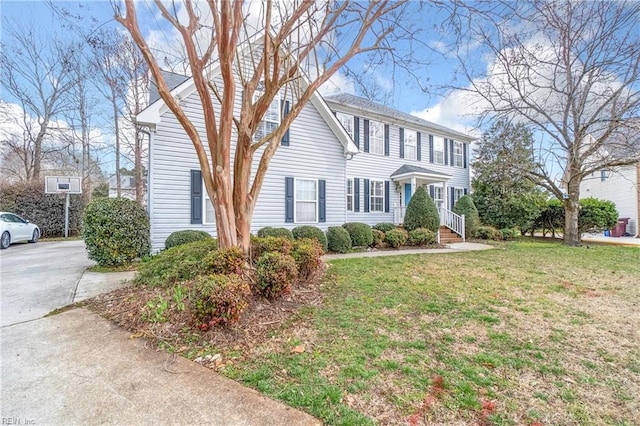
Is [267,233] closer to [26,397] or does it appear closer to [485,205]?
[26,397]

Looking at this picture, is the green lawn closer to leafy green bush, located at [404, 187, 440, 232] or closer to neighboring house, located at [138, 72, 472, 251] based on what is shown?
neighboring house, located at [138, 72, 472, 251]

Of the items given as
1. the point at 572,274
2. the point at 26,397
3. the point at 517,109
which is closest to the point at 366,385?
Answer: the point at 26,397

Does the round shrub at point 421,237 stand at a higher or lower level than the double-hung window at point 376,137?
lower

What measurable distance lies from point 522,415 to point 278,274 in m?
3.13

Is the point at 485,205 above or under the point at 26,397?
above

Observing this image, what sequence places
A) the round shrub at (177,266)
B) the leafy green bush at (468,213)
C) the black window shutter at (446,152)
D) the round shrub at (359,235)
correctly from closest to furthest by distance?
the round shrub at (177,266)
the round shrub at (359,235)
the leafy green bush at (468,213)
the black window shutter at (446,152)

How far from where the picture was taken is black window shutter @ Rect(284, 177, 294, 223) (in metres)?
10.8

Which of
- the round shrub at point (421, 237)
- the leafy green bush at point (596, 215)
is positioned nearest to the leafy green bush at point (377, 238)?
the round shrub at point (421, 237)

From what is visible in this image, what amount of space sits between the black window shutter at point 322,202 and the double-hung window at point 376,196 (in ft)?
12.5

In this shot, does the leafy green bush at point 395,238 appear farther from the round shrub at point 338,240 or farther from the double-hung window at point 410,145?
the double-hung window at point 410,145

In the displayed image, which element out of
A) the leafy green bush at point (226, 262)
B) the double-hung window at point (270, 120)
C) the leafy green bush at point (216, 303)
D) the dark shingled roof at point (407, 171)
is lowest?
the leafy green bush at point (216, 303)

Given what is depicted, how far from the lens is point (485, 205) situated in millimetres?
16766

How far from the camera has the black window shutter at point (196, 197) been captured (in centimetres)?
920

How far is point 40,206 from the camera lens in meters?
15.8
